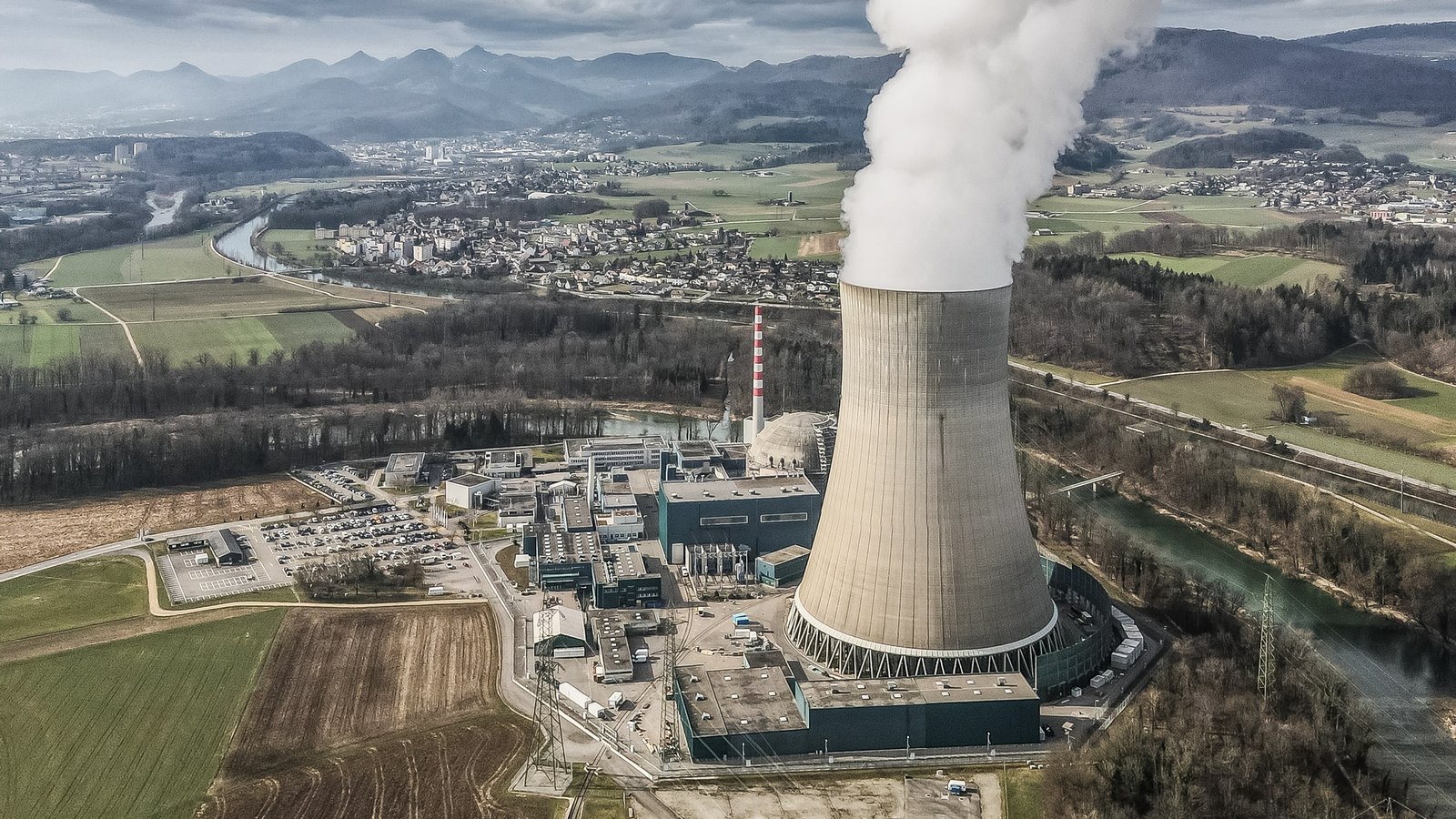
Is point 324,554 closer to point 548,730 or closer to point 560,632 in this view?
point 560,632

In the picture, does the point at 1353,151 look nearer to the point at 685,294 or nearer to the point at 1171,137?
the point at 1171,137

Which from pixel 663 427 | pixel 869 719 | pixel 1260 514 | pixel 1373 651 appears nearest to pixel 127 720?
pixel 869 719

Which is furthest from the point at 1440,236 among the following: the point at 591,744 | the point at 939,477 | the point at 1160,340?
the point at 591,744

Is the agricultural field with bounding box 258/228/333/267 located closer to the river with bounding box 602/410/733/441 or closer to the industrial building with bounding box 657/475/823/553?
the river with bounding box 602/410/733/441

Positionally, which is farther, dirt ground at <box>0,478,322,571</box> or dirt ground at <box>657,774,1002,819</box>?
dirt ground at <box>0,478,322,571</box>

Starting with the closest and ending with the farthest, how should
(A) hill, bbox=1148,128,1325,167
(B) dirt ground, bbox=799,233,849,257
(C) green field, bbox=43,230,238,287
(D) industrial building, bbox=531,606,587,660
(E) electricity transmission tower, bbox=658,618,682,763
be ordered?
(E) electricity transmission tower, bbox=658,618,682,763 < (D) industrial building, bbox=531,606,587,660 < (C) green field, bbox=43,230,238,287 < (B) dirt ground, bbox=799,233,849,257 < (A) hill, bbox=1148,128,1325,167

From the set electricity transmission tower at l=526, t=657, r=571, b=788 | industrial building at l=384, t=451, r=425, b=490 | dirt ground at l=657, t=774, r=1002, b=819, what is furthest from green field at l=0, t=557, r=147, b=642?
dirt ground at l=657, t=774, r=1002, b=819

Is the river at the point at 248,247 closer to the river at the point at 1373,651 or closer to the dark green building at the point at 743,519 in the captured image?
the dark green building at the point at 743,519

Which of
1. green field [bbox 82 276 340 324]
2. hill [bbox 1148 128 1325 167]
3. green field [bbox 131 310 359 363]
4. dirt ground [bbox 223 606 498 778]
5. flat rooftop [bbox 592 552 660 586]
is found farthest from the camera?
hill [bbox 1148 128 1325 167]
